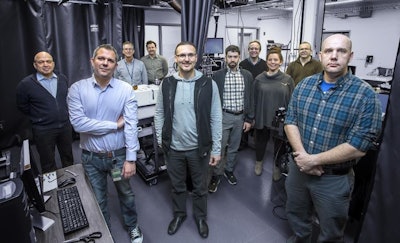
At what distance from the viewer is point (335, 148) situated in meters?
1.45

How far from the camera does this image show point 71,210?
131 cm

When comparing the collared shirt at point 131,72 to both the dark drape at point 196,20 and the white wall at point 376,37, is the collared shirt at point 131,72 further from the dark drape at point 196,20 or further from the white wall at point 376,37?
the white wall at point 376,37

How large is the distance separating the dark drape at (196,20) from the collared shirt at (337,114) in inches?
32.5

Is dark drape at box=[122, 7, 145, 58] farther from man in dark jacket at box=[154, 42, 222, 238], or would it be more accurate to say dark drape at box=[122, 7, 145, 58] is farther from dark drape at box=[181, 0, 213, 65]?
man in dark jacket at box=[154, 42, 222, 238]

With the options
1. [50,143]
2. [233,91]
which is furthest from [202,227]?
[50,143]

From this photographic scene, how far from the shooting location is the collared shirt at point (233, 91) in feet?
8.83

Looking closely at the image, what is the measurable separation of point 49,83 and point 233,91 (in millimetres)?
1939

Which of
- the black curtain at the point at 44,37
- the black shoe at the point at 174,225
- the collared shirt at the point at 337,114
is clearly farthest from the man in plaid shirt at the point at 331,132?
the black curtain at the point at 44,37

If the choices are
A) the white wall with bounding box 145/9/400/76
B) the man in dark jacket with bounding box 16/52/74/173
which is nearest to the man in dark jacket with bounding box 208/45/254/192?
the man in dark jacket with bounding box 16/52/74/173

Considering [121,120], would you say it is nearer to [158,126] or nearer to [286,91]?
[158,126]

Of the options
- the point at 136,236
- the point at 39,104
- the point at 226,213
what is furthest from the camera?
the point at 39,104

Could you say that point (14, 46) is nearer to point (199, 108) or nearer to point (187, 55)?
point (187, 55)

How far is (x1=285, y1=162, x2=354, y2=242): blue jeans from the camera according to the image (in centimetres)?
151

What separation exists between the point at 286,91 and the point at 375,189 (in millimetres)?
1958
